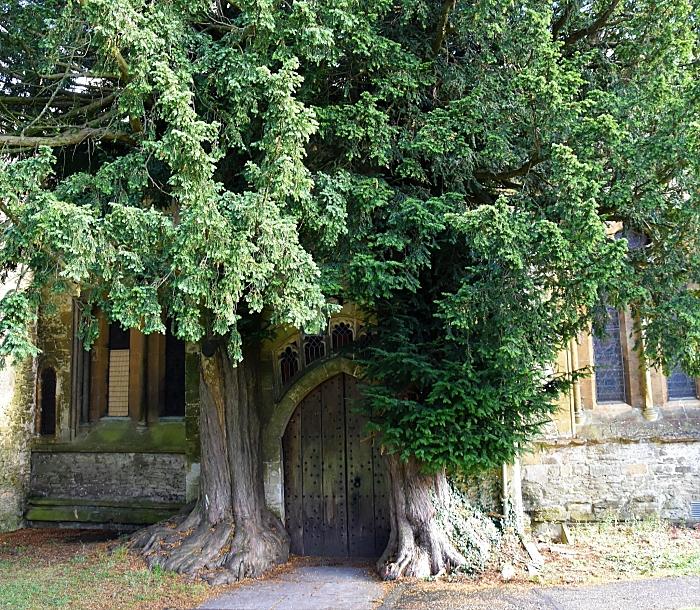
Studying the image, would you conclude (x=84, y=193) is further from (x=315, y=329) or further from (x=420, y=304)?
(x=420, y=304)

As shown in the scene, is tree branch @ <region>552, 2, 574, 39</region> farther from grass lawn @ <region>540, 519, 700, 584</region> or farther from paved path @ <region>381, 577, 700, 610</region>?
grass lawn @ <region>540, 519, 700, 584</region>

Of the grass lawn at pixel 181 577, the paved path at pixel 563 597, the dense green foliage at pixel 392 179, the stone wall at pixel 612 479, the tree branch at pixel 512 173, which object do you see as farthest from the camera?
the stone wall at pixel 612 479

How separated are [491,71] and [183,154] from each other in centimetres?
342

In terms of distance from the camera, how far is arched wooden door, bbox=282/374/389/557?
8.75 m

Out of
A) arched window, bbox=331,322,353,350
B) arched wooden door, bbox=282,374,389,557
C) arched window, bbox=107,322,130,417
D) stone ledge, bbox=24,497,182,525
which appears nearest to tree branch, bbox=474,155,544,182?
arched window, bbox=331,322,353,350

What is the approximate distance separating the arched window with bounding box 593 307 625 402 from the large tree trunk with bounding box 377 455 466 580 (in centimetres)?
359

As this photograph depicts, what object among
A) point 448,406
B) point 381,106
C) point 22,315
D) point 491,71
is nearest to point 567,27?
point 491,71

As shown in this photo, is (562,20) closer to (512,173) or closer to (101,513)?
(512,173)

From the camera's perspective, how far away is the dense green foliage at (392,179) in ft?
17.6

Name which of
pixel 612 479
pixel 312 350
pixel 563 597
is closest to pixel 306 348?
pixel 312 350

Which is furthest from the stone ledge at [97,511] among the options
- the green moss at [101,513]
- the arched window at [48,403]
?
the arched window at [48,403]

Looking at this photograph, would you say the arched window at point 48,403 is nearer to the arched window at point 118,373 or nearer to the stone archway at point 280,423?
the arched window at point 118,373

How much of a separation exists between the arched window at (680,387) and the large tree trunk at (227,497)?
6.08 meters

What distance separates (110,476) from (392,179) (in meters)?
7.41
